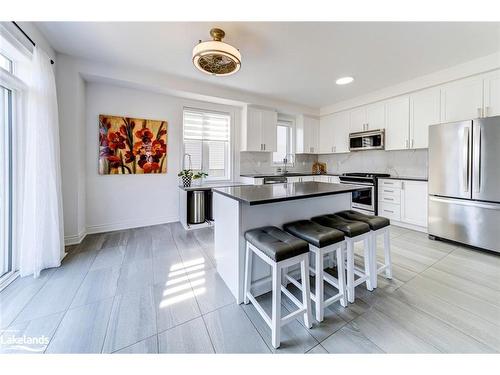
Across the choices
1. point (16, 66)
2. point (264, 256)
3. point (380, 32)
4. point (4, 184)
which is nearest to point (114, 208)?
point (4, 184)

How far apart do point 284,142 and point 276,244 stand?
14.9ft

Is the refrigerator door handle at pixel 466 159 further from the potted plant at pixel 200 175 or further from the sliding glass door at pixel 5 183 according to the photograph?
the sliding glass door at pixel 5 183

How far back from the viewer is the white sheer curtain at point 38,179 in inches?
80.9

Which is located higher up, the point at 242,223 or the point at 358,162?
the point at 358,162

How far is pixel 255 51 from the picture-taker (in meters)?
2.66

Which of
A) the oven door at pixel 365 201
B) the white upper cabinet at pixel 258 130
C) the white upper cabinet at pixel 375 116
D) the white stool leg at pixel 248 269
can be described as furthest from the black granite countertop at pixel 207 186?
the white upper cabinet at pixel 375 116

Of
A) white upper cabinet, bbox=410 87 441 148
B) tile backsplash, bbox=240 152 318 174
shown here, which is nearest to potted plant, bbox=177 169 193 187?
tile backsplash, bbox=240 152 318 174

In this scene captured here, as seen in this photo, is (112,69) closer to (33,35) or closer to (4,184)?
(33,35)

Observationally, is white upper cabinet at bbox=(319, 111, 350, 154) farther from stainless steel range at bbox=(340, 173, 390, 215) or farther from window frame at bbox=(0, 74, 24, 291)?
window frame at bbox=(0, 74, 24, 291)

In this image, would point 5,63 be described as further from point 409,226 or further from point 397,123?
point 409,226

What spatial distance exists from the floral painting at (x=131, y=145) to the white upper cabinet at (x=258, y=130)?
1.64 meters

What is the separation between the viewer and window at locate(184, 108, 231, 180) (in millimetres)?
4199

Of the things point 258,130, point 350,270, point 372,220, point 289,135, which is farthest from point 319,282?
point 289,135

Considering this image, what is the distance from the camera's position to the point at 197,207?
379 cm
